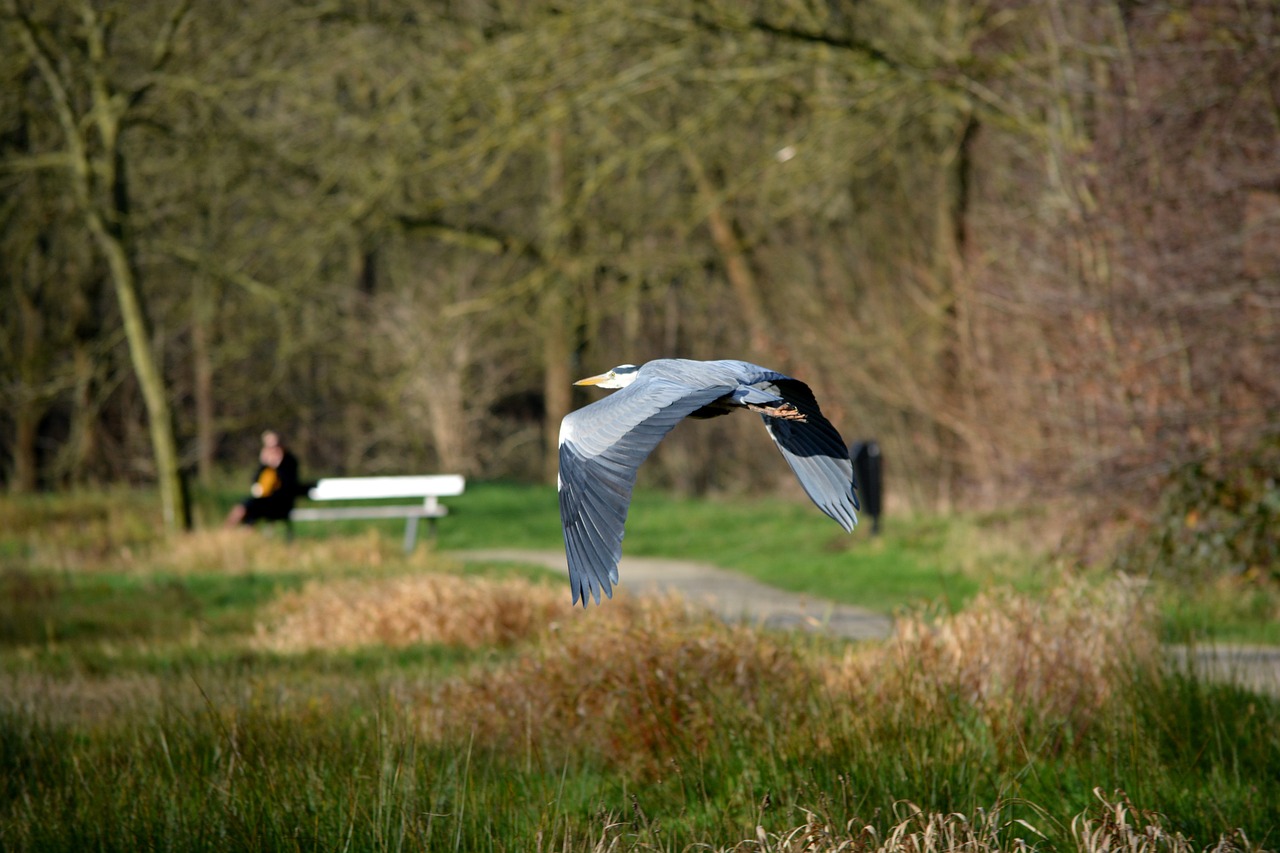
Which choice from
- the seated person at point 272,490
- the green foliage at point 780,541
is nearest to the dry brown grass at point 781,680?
the green foliage at point 780,541

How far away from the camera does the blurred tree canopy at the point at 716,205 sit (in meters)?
9.51

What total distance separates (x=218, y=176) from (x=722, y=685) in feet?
34.9

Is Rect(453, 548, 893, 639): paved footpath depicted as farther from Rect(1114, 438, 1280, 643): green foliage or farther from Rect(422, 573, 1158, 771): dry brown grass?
Rect(1114, 438, 1280, 643): green foliage

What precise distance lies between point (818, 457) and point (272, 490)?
10.9 metres

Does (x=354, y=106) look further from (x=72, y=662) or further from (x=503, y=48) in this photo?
(x=72, y=662)

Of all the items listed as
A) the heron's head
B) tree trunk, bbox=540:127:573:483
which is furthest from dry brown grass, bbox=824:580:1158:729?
tree trunk, bbox=540:127:573:483

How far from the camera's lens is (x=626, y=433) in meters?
2.74

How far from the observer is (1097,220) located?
9.94 meters

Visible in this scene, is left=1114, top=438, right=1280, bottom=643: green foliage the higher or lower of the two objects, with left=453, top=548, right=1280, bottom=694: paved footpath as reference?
higher

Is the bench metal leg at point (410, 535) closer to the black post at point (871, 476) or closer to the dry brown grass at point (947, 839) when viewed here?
the black post at point (871, 476)

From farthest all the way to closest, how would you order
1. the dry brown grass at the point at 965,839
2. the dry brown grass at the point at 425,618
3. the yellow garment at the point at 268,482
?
the yellow garment at the point at 268,482
the dry brown grass at the point at 425,618
the dry brown grass at the point at 965,839

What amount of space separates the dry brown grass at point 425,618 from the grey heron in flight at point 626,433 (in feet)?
15.6

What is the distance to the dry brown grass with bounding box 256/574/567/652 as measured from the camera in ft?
26.2

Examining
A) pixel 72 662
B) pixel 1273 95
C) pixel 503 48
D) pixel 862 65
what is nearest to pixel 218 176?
pixel 503 48
